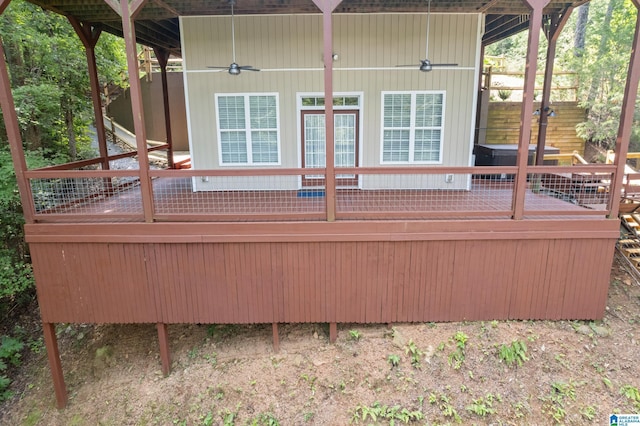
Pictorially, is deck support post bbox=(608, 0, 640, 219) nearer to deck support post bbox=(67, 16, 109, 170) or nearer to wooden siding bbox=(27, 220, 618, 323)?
wooden siding bbox=(27, 220, 618, 323)

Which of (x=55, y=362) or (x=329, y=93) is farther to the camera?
(x=55, y=362)

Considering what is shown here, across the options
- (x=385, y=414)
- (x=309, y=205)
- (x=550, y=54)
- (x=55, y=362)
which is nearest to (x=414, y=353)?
(x=385, y=414)

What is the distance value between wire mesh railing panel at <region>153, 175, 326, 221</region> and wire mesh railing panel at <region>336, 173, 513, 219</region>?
56 centimetres

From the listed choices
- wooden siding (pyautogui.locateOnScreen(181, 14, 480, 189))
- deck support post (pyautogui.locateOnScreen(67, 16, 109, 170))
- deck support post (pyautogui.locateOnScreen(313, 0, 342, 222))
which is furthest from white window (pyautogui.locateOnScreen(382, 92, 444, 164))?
deck support post (pyautogui.locateOnScreen(67, 16, 109, 170))

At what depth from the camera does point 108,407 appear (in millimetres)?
5656

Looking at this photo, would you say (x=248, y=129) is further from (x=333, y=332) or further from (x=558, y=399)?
(x=558, y=399)

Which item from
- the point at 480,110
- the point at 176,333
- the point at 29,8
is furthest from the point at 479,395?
the point at 29,8

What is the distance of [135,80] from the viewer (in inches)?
180

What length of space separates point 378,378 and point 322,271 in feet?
5.56

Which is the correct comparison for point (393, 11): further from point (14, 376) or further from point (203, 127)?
point (14, 376)

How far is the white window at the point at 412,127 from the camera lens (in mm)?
6984

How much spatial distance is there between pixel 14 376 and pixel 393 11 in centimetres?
977

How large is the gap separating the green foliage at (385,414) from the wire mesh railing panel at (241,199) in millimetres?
2633

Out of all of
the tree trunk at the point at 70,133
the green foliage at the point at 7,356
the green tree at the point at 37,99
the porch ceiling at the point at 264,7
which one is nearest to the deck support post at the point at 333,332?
the porch ceiling at the point at 264,7
